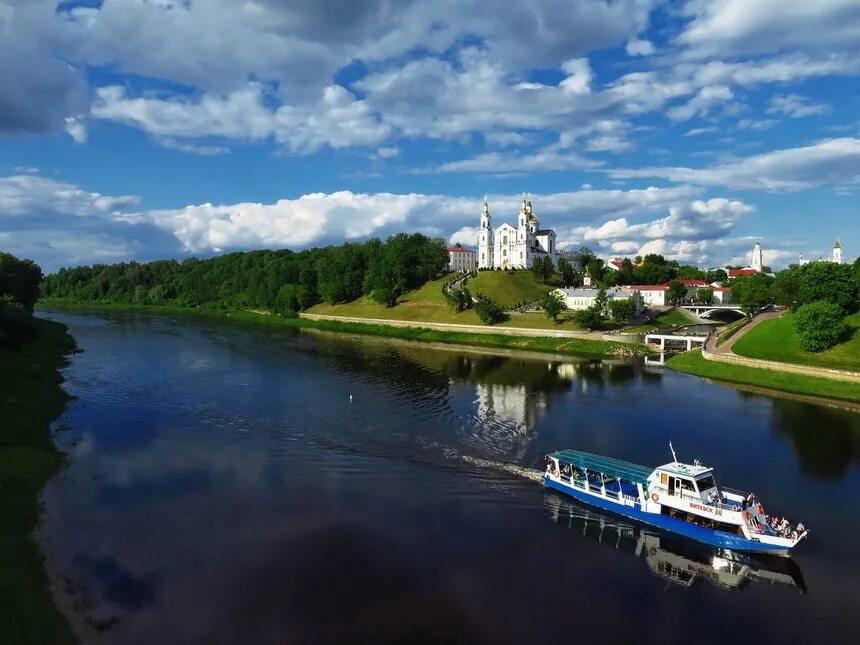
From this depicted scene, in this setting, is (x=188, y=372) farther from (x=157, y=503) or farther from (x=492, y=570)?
(x=492, y=570)

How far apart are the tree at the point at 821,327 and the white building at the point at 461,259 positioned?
103547 millimetres

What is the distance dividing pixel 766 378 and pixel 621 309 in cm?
3562

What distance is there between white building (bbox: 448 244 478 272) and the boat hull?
13411cm

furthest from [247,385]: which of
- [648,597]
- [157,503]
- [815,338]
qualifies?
[815,338]

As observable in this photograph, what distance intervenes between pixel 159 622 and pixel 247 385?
39958 millimetres

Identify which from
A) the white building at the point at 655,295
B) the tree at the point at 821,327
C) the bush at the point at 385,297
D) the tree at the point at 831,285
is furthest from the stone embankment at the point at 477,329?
the white building at the point at 655,295

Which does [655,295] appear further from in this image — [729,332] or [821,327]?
[821,327]

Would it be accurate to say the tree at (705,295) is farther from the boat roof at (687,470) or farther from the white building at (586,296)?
the boat roof at (687,470)

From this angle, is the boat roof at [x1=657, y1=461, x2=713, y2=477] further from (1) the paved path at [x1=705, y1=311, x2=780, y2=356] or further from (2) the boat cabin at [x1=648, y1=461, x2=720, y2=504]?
(1) the paved path at [x1=705, y1=311, x2=780, y2=356]

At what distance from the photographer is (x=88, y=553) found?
940 inches

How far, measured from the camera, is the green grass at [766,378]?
55.9 metres

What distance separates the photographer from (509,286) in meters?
132

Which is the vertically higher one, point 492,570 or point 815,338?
point 815,338

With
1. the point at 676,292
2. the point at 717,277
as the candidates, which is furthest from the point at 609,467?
the point at 717,277
